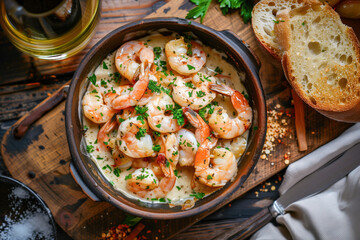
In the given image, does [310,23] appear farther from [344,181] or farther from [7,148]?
[7,148]

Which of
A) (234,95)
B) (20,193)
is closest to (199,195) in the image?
(234,95)

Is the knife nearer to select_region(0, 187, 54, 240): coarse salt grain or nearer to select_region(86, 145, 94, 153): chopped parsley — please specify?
select_region(86, 145, 94, 153): chopped parsley

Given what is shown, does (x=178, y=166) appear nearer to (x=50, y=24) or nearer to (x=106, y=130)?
(x=106, y=130)

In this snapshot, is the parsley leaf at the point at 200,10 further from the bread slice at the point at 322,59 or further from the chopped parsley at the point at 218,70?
the bread slice at the point at 322,59

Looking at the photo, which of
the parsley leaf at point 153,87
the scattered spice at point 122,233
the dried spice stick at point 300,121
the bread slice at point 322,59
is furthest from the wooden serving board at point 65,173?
the parsley leaf at point 153,87

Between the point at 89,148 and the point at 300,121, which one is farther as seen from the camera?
the point at 300,121

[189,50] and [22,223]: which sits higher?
[189,50]

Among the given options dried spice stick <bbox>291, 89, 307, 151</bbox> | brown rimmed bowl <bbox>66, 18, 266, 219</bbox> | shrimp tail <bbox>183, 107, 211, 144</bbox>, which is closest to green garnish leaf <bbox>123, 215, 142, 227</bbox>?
brown rimmed bowl <bbox>66, 18, 266, 219</bbox>
